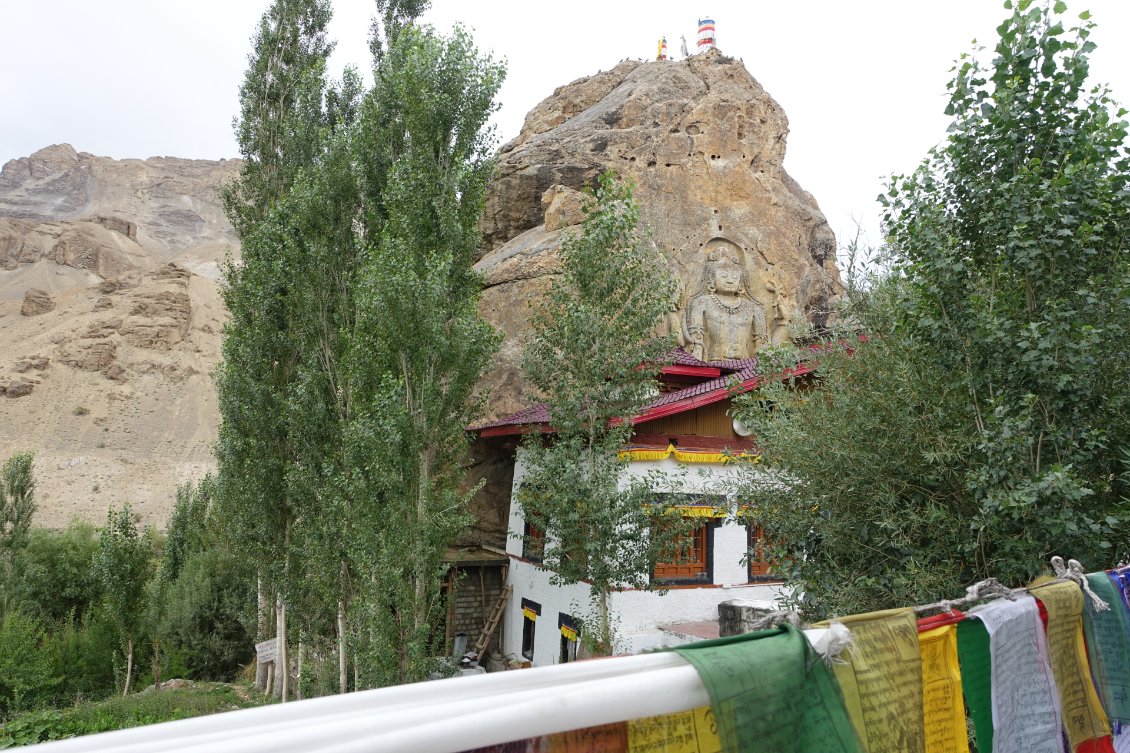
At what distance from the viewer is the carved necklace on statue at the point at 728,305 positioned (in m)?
18.5

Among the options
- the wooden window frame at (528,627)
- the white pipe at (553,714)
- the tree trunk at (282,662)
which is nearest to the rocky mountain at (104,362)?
the tree trunk at (282,662)

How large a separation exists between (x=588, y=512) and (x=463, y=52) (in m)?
8.76

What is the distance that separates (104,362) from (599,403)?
201ft

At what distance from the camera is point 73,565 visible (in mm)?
24156

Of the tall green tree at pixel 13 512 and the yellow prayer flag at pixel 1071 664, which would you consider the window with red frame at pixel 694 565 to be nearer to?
the yellow prayer flag at pixel 1071 664

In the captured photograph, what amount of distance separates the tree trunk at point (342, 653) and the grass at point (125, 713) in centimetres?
194

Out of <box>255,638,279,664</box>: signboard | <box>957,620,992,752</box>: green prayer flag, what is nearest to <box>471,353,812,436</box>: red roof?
<box>255,638,279,664</box>: signboard

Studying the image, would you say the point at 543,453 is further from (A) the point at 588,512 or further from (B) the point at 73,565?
(B) the point at 73,565

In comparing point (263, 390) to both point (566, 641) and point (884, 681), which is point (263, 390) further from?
point (884, 681)

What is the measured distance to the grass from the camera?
11.5 meters

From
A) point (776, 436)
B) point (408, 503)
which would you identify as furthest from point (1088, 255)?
point (408, 503)

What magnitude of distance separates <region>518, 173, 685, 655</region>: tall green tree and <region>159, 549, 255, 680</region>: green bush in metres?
12.7

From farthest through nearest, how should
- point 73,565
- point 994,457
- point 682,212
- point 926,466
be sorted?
point 73,565
point 682,212
point 926,466
point 994,457

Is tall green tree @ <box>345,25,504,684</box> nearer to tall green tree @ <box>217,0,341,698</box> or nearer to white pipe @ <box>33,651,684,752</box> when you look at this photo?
tall green tree @ <box>217,0,341,698</box>
